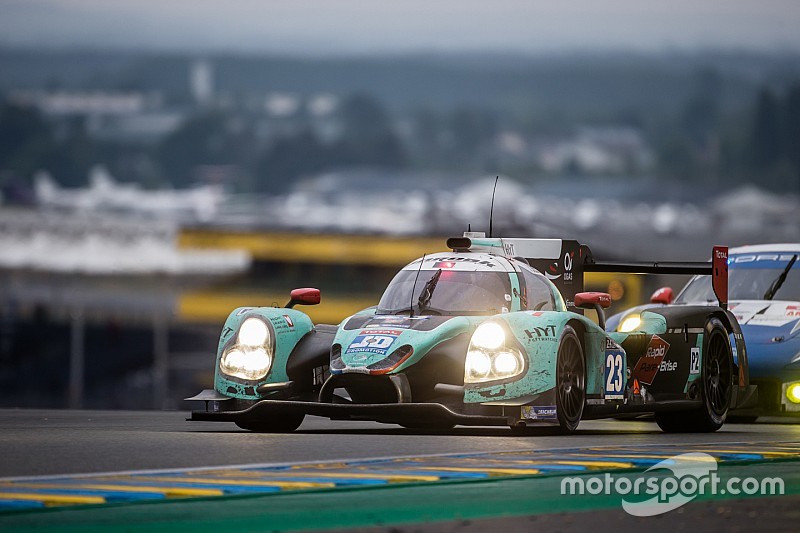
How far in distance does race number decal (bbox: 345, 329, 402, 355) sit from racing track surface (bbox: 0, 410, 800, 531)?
63 cm

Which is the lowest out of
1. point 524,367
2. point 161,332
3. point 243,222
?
point 524,367

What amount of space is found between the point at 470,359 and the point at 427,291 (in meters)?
1.15

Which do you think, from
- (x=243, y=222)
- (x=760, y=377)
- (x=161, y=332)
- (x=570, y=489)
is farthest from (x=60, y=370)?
(x=570, y=489)

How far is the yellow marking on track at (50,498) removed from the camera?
839cm

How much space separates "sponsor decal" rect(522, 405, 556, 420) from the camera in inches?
497

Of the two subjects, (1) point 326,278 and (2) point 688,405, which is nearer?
(2) point 688,405

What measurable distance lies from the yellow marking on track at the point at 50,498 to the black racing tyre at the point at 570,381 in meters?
5.04

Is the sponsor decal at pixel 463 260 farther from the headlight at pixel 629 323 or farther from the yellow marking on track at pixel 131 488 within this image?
the yellow marking on track at pixel 131 488

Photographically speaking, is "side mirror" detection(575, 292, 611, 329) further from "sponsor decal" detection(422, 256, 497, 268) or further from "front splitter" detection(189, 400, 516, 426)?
"front splitter" detection(189, 400, 516, 426)

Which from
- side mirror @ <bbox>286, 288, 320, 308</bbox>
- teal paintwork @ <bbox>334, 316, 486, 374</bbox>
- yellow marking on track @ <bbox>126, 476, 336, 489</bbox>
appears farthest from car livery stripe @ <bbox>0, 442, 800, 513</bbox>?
side mirror @ <bbox>286, 288, 320, 308</bbox>

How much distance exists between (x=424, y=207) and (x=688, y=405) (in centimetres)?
16439

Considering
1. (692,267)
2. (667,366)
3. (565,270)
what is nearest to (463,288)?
(667,366)

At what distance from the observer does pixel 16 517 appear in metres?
7.88

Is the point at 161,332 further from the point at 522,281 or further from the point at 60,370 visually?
the point at 522,281
